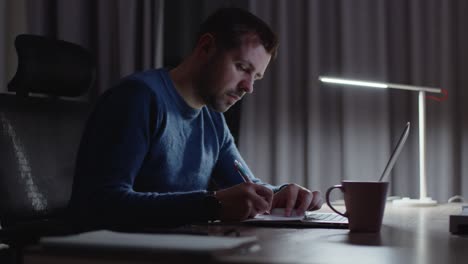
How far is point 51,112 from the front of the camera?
1753 mm

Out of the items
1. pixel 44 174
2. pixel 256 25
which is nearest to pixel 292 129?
pixel 256 25

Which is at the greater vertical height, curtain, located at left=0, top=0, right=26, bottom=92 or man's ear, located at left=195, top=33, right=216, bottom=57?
curtain, located at left=0, top=0, right=26, bottom=92

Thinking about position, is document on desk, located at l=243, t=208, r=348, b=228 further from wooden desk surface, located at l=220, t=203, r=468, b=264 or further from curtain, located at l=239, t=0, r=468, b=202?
curtain, located at l=239, t=0, r=468, b=202

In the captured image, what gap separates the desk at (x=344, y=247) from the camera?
0.66 metres

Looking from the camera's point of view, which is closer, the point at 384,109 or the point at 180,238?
the point at 180,238

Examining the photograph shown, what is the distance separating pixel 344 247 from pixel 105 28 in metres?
2.07

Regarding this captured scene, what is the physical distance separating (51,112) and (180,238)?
3.89 feet

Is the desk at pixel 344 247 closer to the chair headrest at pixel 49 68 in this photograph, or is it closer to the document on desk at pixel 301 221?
the document on desk at pixel 301 221

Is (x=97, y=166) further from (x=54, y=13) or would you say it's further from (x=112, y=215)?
(x=54, y=13)

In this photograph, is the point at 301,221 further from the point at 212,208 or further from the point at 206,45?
the point at 206,45

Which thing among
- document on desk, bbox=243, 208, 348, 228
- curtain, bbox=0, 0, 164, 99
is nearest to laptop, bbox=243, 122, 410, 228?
document on desk, bbox=243, 208, 348, 228

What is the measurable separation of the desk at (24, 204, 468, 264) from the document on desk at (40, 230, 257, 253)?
10 mm

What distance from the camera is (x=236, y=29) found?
1.53 metres

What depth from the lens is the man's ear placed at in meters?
1.57
